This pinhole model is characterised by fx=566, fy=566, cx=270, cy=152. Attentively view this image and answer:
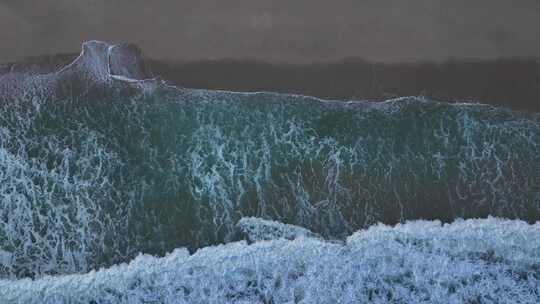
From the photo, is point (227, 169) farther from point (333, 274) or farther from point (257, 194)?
point (333, 274)

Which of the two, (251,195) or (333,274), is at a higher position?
(251,195)

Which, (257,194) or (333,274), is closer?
(333,274)

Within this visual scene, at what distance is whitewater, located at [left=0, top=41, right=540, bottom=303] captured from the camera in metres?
2.08

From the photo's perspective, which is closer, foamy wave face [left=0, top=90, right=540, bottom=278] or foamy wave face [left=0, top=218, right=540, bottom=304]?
foamy wave face [left=0, top=218, right=540, bottom=304]

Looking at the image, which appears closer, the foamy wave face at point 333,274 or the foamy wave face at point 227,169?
the foamy wave face at point 333,274

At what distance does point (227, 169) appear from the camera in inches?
88.9

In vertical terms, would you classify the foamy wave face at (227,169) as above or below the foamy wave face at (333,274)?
above

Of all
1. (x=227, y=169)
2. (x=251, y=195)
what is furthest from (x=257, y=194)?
(x=227, y=169)

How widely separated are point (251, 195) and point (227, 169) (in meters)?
0.14

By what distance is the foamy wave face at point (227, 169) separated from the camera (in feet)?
7.14

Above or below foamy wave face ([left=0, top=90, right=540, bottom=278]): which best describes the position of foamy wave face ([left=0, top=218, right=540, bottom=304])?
below

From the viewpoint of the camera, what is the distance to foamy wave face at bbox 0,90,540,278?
2178mm

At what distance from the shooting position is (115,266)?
213cm

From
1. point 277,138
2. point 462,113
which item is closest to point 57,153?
point 277,138
